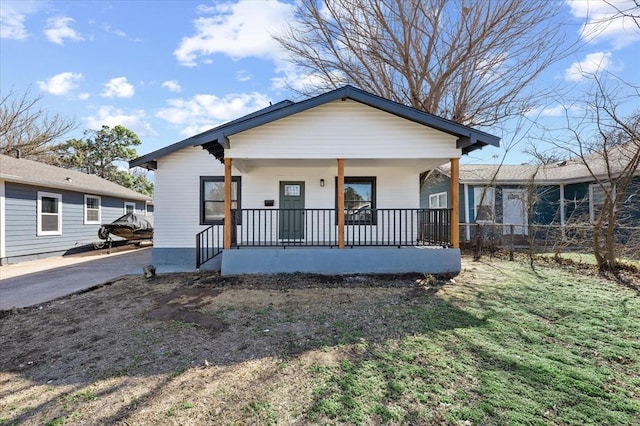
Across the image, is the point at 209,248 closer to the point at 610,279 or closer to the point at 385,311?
the point at 385,311

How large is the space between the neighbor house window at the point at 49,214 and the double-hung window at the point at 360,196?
11.0m

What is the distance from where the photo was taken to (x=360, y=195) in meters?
9.33

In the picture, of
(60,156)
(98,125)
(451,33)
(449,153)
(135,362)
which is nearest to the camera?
(135,362)

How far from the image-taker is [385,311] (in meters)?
4.85

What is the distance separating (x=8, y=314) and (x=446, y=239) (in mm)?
8672

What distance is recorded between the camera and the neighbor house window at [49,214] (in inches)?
440

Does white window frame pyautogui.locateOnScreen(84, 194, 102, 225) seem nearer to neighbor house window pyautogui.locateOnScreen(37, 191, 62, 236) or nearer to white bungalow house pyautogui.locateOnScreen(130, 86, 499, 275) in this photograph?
neighbor house window pyautogui.locateOnScreen(37, 191, 62, 236)

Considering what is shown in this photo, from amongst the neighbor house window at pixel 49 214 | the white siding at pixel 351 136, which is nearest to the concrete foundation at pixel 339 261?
the white siding at pixel 351 136

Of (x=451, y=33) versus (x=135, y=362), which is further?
(x=451, y=33)

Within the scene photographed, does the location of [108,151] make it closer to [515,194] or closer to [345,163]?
[345,163]

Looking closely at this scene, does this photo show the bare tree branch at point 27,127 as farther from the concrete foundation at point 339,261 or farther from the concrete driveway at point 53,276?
the concrete foundation at point 339,261

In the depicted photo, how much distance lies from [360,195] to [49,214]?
1151 cm

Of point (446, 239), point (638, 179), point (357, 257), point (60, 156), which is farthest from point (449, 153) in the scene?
point (60, 156)

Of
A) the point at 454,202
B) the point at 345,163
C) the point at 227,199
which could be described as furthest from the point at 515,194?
the point at 227,199
